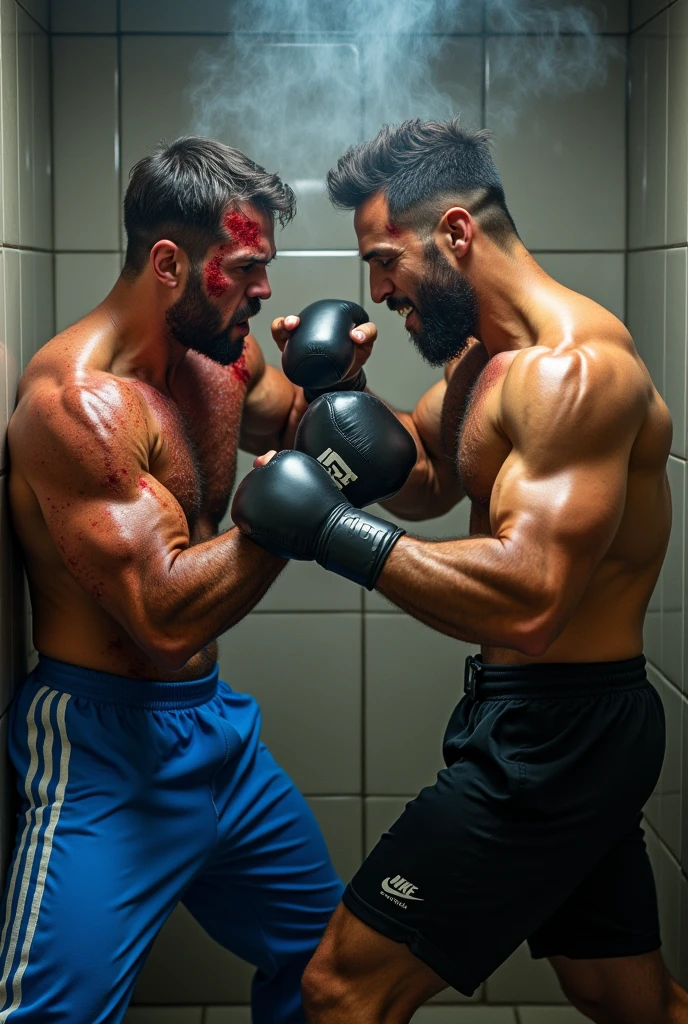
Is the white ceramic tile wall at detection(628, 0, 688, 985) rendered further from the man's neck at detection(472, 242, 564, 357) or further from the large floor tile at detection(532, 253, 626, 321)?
the man's neck at detection(472, 242, 564, 357)

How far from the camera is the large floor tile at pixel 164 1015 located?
7.48ft

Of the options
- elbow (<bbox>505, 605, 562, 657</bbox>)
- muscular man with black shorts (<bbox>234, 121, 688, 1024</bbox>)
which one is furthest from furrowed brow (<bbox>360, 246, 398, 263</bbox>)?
elbow (<bbox>505, 605, 562, 657</bbox>)

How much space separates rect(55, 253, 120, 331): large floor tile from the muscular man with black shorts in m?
0.68

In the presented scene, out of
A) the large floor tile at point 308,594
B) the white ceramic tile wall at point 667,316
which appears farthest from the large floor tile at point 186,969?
the white ceramic tile wall at point 667,316

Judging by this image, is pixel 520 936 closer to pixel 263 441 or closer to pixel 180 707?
pixel 180 707

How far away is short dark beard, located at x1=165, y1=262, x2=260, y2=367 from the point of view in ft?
5.97

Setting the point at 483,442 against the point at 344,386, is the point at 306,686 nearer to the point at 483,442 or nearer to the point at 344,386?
the point at 344,386

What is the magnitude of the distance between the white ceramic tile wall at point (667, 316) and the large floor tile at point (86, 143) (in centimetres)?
102

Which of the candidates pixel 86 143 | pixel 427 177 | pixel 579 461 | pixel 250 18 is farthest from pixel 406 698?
pixel 250 18

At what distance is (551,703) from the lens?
1597 millimetres

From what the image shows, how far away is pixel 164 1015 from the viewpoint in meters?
2.30

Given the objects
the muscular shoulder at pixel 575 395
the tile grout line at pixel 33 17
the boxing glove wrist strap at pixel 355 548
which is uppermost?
the tile grout line at pixel 33 17

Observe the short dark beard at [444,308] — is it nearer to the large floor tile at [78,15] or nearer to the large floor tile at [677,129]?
the large floor tile at [677,129]

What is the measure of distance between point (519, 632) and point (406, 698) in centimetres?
86
